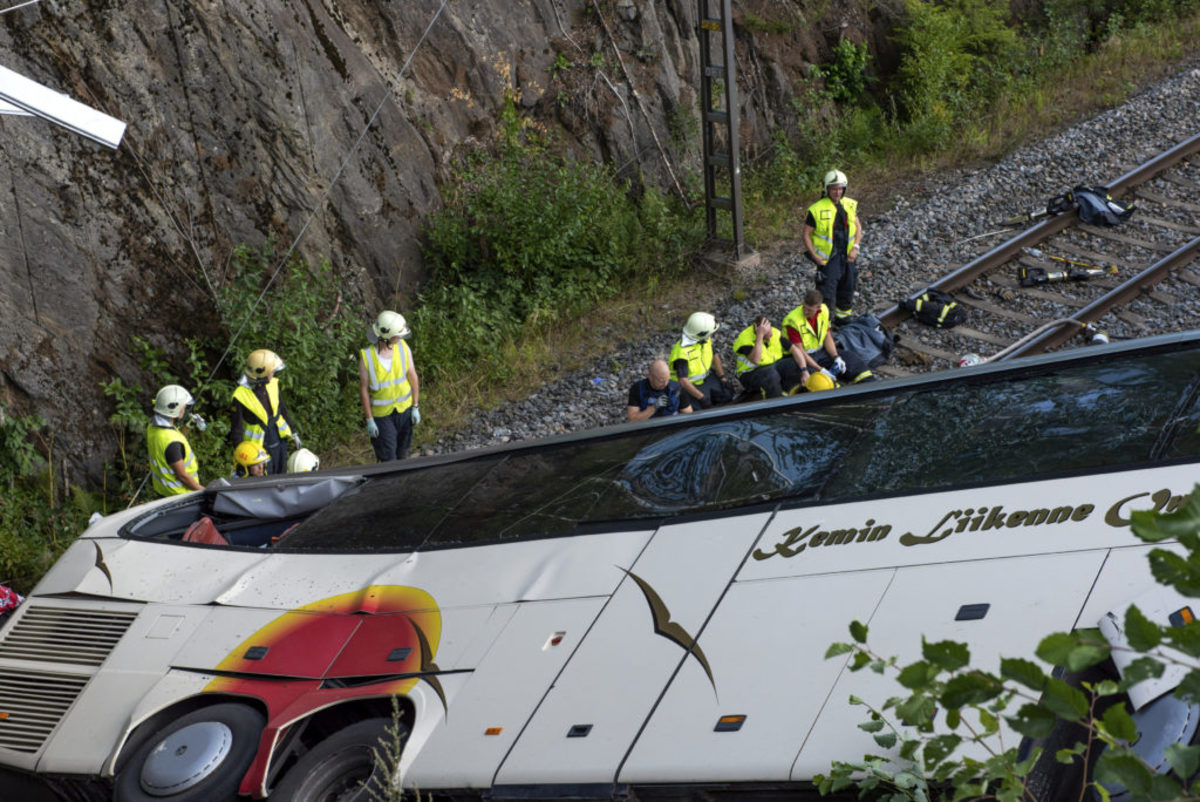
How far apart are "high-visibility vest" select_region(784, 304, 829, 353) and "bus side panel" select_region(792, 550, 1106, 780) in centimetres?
598

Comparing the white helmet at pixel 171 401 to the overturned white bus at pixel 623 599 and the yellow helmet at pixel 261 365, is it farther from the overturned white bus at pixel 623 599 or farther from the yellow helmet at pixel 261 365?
the overturned white bus at pixel 623 599

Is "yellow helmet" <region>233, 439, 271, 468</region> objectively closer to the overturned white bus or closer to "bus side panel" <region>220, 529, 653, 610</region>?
the overturned white bus

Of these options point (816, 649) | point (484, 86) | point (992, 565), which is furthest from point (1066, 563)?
point (484, 86)

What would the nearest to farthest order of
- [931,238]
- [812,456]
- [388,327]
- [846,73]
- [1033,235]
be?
[812,456] < [388,327] < [1033,235] < [931,238] < [846,73]

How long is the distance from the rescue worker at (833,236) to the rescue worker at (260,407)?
212 inches

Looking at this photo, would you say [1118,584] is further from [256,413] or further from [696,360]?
[256,413]

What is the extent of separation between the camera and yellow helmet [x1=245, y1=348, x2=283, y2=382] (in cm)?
890

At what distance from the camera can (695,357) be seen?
9.42 metres

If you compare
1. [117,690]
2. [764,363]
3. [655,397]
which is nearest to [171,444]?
[117,690]

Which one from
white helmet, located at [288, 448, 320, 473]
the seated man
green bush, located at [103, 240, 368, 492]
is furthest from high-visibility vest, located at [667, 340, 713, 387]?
green bush, located at [103, 240, 368, 492]

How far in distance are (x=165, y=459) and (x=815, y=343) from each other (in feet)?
18.5

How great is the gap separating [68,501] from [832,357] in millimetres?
7458

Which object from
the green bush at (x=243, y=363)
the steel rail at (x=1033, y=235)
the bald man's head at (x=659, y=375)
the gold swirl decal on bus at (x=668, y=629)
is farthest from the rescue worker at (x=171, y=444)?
the steel rail at (x=1033, y=235)

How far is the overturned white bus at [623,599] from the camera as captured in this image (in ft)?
12.2
